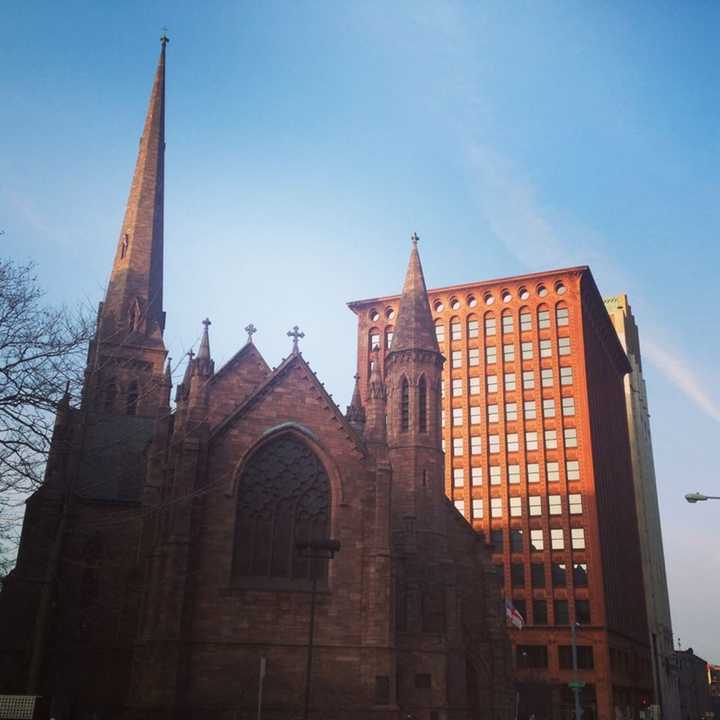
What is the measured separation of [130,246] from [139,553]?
90.1 feet

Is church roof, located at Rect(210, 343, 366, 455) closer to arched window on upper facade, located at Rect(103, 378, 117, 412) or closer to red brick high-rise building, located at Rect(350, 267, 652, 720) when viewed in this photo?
arched window on upper facade, located at Rect(103, 378, 117, 412)

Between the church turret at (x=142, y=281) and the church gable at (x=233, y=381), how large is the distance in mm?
10108

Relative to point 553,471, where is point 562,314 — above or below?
above

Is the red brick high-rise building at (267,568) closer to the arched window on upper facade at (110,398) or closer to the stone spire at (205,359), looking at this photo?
the stone spire at (205,359)

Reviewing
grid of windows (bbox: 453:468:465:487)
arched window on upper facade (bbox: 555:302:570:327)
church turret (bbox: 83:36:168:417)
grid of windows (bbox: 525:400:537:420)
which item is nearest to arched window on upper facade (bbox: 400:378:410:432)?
church turret (bbox: 83:36:168:417)

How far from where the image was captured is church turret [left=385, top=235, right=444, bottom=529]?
36906 millimetres

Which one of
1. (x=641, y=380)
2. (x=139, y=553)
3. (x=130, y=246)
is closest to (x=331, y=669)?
(x=139, y=553)

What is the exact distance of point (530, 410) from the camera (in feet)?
252

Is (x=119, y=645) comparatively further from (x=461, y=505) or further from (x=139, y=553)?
(x=461, y=505)

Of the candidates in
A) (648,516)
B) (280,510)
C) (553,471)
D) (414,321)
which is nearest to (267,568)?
(280,510)

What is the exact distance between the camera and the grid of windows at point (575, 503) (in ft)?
238

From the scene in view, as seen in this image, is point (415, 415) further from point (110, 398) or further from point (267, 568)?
point (110, 398)

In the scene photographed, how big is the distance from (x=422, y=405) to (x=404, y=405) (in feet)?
2.76

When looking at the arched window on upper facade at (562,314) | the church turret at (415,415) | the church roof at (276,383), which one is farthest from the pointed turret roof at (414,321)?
the arched window on upper facade at (562,314)
